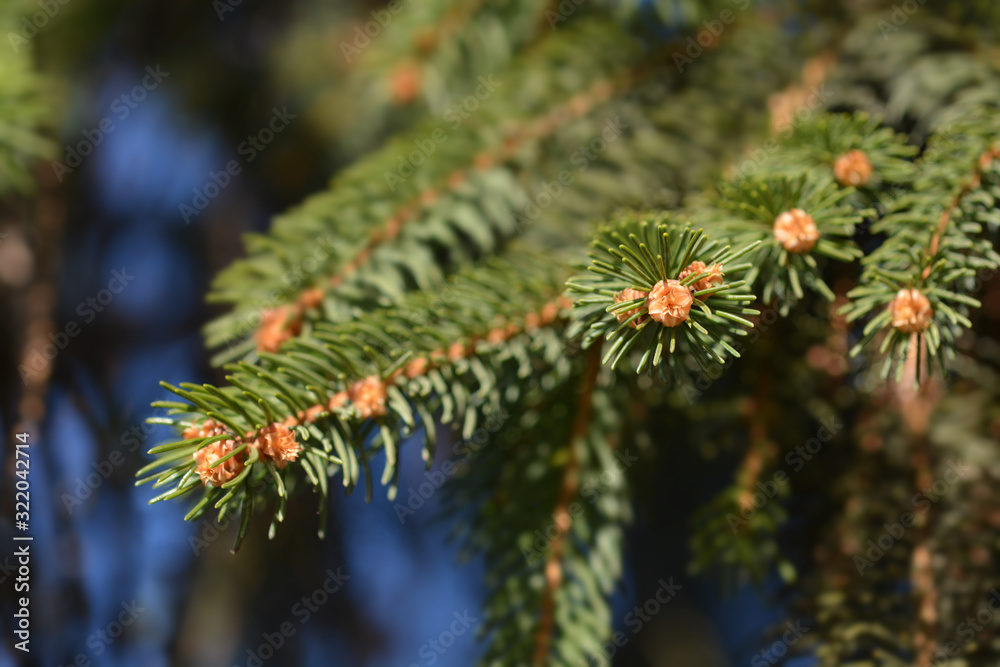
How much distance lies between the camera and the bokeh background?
545 millimetres

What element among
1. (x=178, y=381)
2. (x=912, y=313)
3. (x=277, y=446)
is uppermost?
(x=178, y=381)

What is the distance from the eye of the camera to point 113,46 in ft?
2.31

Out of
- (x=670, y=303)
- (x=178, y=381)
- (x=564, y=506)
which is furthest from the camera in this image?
(x=178, y=381)

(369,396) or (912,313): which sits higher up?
(369,396)

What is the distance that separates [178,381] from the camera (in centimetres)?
60

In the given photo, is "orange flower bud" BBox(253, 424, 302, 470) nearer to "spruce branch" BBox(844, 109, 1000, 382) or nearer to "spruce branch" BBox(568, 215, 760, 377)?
"spruce branch" BBox(568, 215, 760, 377)

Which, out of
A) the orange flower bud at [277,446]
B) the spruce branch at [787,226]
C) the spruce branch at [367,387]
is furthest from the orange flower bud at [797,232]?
the orange flower bud at [277,446]

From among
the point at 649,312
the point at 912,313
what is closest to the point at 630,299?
the point at 649,312

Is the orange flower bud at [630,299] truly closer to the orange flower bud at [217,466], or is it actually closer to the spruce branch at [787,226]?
the spruce branch at [787,226]

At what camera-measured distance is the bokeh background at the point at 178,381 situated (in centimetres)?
55

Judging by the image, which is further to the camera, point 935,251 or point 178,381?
point 178,381

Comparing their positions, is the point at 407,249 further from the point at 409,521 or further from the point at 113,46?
the point at 113,46

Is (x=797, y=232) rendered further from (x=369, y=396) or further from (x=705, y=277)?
(x=369, y=396)

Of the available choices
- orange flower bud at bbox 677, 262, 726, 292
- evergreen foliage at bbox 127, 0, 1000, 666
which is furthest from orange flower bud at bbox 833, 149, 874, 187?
orange flower bud at bbox 677, 262, 726, 292
